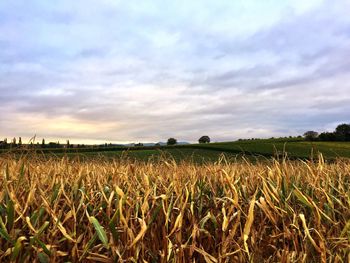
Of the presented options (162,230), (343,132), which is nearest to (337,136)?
(343,132)

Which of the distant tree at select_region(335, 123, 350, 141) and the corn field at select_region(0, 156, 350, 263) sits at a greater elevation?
the distant tree at select_region(335, 123, 350, 141)

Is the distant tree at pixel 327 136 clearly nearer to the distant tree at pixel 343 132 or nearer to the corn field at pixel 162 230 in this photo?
the distant tree at pixel 343 132

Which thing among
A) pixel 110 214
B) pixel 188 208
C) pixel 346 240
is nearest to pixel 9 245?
pixel 110 214

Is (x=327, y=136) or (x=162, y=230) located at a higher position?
(x=327, y=136)

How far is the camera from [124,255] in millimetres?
2777

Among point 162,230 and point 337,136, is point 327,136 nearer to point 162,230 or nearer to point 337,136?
point 337,136

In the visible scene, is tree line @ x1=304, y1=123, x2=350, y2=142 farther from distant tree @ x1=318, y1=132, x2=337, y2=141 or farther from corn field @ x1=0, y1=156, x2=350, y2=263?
corn field @ x1=0, y1=156, x2=350, y2=263

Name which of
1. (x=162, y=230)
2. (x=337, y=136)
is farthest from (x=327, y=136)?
(x=162, y=230)

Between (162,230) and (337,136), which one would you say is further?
(337,136)

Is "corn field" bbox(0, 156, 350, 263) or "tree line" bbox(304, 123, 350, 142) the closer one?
"corn field" bbox(0, 156, 350, 263)

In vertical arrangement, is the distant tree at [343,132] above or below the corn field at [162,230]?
above

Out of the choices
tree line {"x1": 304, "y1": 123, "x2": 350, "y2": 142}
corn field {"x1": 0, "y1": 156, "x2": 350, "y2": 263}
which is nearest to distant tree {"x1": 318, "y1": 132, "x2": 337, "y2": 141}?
tree line {"x1": 304, "y1": 123, "x2": 350, "y2": 142}

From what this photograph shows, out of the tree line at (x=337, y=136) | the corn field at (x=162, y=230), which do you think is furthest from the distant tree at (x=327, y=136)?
the corn field at (x=162, y=230)

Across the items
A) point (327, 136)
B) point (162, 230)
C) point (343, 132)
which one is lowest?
point (162, 230)
